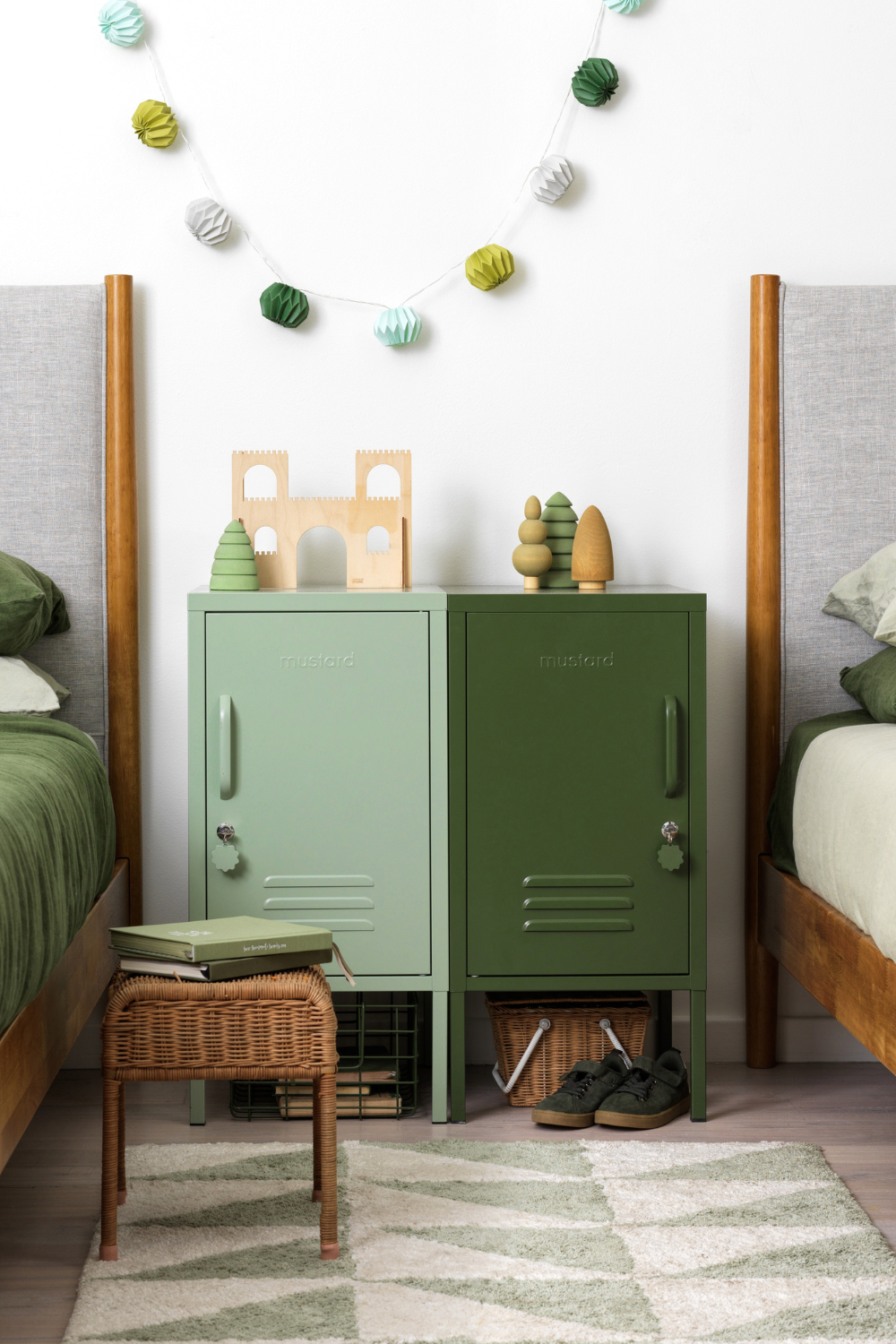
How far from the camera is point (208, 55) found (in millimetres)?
2449

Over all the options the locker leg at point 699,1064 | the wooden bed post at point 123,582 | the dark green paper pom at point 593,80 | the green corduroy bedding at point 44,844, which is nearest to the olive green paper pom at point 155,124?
the wooden bed post at point 123,582

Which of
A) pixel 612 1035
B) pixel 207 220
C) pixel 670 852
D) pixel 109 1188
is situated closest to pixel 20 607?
pixel 207 220

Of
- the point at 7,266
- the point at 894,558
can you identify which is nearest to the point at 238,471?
the point at 7,266

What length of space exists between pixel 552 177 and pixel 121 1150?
190 centimetres

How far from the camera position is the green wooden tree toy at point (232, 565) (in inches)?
Answer: 86.9

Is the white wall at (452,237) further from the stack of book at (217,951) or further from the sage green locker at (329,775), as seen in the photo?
the stack of book at (217,951)

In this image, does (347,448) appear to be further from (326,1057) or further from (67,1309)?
(67,1309)

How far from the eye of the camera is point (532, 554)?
2318 millimetres

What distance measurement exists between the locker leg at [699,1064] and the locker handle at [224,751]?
0.90 metres

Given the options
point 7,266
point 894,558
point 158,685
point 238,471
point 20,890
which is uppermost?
point 7,266

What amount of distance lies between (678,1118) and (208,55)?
86.7 inches

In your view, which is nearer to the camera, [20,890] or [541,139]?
[20,890]

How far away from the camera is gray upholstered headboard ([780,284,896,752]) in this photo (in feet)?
8.03

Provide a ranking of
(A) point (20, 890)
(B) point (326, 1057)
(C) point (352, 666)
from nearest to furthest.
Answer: (A) point (20, 890)
(B) point (326, 1057)
(C) point (352, 666)
